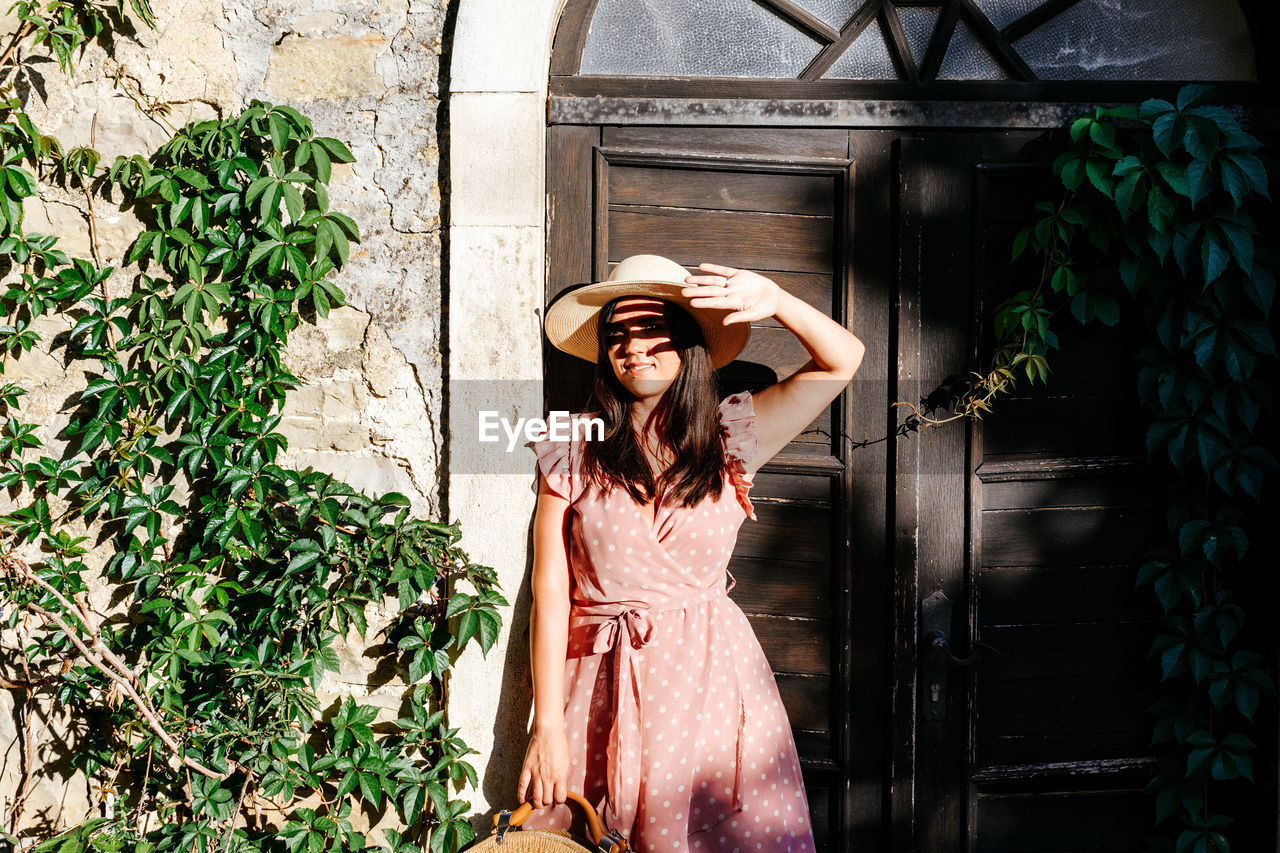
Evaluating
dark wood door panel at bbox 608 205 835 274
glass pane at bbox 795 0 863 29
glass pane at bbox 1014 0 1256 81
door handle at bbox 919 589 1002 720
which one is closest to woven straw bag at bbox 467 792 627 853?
door handle at bbox 919 589 1002 720

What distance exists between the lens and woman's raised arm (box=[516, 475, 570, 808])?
2025mm

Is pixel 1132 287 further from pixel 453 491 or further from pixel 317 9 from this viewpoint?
pixel 317 9

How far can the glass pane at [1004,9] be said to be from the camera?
2424 mm

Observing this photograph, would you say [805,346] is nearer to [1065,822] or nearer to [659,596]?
[659,596]

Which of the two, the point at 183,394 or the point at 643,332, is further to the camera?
the point at 183,394

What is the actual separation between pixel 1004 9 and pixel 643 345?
1487 millimetres

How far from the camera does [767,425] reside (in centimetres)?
218

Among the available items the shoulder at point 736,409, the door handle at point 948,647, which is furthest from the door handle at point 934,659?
the shoulder at point 736,409

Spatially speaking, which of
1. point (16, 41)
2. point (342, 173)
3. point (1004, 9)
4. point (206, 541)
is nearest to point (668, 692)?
point (206, 541)

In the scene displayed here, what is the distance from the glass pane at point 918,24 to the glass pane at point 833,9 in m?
0.14

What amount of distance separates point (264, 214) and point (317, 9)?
0.60m

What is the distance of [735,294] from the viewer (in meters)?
1.99

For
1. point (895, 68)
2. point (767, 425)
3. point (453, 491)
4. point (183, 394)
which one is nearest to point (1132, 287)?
point (895, 68)

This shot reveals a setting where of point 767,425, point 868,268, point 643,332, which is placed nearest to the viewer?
point 643,332
